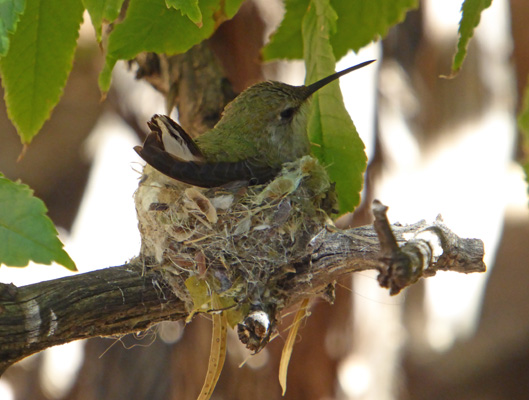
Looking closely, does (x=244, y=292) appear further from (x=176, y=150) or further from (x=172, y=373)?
(x=172, y=373)

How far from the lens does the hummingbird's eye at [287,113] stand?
281cm

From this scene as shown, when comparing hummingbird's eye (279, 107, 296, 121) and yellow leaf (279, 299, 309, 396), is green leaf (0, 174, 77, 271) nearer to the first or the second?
yellow leaf (279, 299, 309, 396)

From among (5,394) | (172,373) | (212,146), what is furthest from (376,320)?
(5,394)

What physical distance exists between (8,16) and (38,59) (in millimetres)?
691

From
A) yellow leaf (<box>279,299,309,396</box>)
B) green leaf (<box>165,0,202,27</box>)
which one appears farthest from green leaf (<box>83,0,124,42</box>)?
yellow leaf (<box>279,299,309,396</box>)

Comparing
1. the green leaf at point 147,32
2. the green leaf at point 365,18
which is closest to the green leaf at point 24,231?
the green leaf at point 147,32

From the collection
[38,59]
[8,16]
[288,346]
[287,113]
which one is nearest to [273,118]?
[287,113]

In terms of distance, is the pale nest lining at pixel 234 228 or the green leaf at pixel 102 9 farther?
the pale nest lining at pixel 234 228

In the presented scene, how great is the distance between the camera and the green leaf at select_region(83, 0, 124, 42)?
4.09 feet

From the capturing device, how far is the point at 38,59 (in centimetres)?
170

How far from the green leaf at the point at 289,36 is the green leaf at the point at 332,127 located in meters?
0.19

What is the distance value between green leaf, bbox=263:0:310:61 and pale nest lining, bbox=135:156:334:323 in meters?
0.42

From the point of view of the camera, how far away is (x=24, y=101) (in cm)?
174

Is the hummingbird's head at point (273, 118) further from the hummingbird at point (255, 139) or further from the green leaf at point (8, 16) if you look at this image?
the green leaf at point (8, 16)
